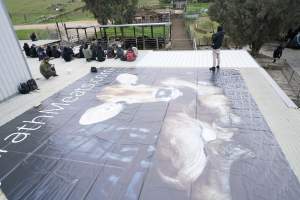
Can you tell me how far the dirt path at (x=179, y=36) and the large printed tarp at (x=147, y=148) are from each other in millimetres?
11982

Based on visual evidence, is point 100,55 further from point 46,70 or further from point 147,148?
point 147,148

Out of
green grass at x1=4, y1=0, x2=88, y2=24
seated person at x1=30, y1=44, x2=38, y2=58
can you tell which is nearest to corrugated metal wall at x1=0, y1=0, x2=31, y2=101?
seated person at x1=30, y1=44, x2=38, y2=58

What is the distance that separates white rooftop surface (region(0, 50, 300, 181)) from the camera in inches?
195

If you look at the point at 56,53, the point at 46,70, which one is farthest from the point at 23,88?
the point at 56,53

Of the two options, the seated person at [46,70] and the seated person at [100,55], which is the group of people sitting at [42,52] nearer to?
the seated person at [100,55]

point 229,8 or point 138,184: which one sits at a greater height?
point 229,8

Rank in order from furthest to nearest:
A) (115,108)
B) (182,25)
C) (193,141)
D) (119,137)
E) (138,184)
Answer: (182,25), (115,108), (119,137), (193,141), (138,184)

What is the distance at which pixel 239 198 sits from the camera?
334cm

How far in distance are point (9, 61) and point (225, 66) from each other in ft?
25.1

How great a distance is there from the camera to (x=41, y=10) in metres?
39.2

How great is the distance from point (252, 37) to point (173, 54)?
7155mm

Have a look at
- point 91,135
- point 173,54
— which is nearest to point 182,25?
point 173,54

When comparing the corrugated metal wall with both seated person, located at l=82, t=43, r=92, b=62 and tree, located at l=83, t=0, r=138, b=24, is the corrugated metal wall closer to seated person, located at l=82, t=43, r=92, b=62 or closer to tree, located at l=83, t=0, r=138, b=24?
seated person, located at l=82, t=43, r=92, b=62

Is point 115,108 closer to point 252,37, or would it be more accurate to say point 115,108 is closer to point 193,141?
point 193,141
